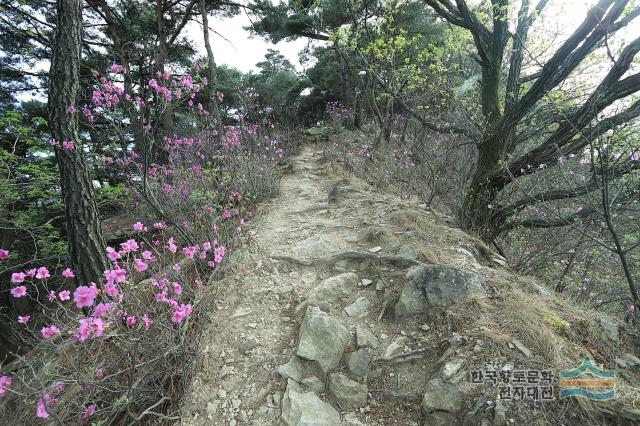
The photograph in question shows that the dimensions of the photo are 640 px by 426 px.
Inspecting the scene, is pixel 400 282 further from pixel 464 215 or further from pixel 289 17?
pixel 289 17

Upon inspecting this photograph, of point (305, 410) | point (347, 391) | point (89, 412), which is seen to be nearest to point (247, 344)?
point (305, 410)

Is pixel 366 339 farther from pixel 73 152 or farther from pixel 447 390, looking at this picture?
pixel 73 152

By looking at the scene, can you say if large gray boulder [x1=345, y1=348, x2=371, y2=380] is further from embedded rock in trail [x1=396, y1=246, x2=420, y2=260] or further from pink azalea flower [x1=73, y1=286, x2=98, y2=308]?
pink azalea flower [x1=73, y1=286, x2=98, y2=308]

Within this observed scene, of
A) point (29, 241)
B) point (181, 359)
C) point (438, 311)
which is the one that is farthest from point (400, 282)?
point (29, 241)

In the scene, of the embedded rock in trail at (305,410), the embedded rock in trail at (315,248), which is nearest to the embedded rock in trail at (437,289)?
the embedded rock in trail at (305,410)

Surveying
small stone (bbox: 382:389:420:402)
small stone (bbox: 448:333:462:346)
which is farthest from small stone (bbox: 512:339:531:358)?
small stone (bbox: 382:389:420:402)

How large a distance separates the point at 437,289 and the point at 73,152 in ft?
11.4

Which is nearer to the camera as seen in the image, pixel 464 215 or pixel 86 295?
pixel 86 295

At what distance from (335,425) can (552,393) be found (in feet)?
3.95

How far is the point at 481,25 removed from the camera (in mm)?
4309

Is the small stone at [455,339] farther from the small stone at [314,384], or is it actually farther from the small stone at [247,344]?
Answer: the small stone at [247,344]

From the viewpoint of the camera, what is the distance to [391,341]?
2287 mm

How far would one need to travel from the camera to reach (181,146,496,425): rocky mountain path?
1990 millimetres

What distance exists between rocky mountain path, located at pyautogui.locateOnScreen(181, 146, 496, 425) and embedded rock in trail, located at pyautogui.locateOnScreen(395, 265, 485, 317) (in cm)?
13
